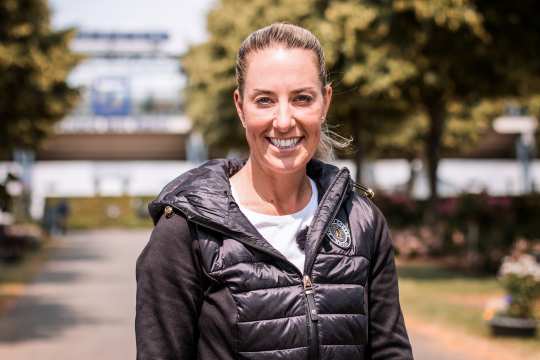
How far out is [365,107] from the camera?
23469 millimetres

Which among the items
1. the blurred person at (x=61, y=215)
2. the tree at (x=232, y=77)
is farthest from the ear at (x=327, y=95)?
the blurred person at (x=61, y=215)

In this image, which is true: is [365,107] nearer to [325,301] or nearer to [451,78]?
[451,78]

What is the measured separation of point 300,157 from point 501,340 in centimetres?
795

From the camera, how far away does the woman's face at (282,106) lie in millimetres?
2381

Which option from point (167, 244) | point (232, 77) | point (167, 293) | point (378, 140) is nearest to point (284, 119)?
point (167, 244)

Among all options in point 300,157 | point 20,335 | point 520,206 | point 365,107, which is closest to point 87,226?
point 365,107

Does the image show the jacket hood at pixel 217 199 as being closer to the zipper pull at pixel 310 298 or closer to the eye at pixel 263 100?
the zipper pull at pixel 310 298

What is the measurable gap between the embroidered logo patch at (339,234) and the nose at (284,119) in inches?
12.3

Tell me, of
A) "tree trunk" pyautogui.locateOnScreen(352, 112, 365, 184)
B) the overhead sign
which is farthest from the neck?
the overhead sign

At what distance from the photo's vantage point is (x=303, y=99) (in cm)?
243

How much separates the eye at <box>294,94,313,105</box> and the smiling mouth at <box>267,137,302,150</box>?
10 centimetres

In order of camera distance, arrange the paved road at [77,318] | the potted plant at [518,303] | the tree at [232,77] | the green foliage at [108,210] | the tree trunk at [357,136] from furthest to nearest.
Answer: the green foliage at [108,210]
the tree trunk at [357,136]
the tree at [232,77]
the potted plant at [518,303]
the paved road at [77,318]

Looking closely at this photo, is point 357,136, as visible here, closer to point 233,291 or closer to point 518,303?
point 518,303

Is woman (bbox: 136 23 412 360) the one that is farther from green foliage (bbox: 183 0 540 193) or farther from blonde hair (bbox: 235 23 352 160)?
green foliage (bbox: 183 0 540 193)
